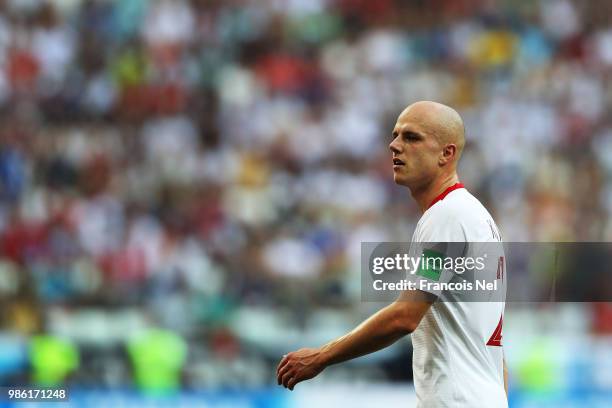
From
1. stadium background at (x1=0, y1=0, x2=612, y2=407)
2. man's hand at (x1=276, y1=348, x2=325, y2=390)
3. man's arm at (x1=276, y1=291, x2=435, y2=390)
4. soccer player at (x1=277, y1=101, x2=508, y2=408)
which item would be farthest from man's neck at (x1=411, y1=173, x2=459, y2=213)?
stadium background at (x1=0, y1=0, x2=612, y2=407)

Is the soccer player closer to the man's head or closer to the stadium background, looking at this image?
the man's head

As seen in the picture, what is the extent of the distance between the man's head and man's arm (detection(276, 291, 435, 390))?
1.61 ft

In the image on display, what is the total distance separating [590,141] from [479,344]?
8775 mm

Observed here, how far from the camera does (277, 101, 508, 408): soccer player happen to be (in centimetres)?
378

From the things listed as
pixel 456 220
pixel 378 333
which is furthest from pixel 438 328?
pixel 456 220

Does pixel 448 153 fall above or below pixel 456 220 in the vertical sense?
above

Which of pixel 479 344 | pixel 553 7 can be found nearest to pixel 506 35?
pixel 553 7

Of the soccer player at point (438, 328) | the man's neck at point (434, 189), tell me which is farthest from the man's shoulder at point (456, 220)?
the man's neck at point (434, 189)

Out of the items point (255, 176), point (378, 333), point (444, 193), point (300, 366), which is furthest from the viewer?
point (255, 176)

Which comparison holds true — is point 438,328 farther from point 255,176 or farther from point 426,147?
point 255,176

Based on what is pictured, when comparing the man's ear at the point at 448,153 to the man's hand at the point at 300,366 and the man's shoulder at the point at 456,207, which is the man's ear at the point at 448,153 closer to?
the man's shoulder at the point at 456,207

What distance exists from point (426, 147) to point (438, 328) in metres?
0.65

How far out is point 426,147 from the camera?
160 inches

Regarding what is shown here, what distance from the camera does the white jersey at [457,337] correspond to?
3863 mm
